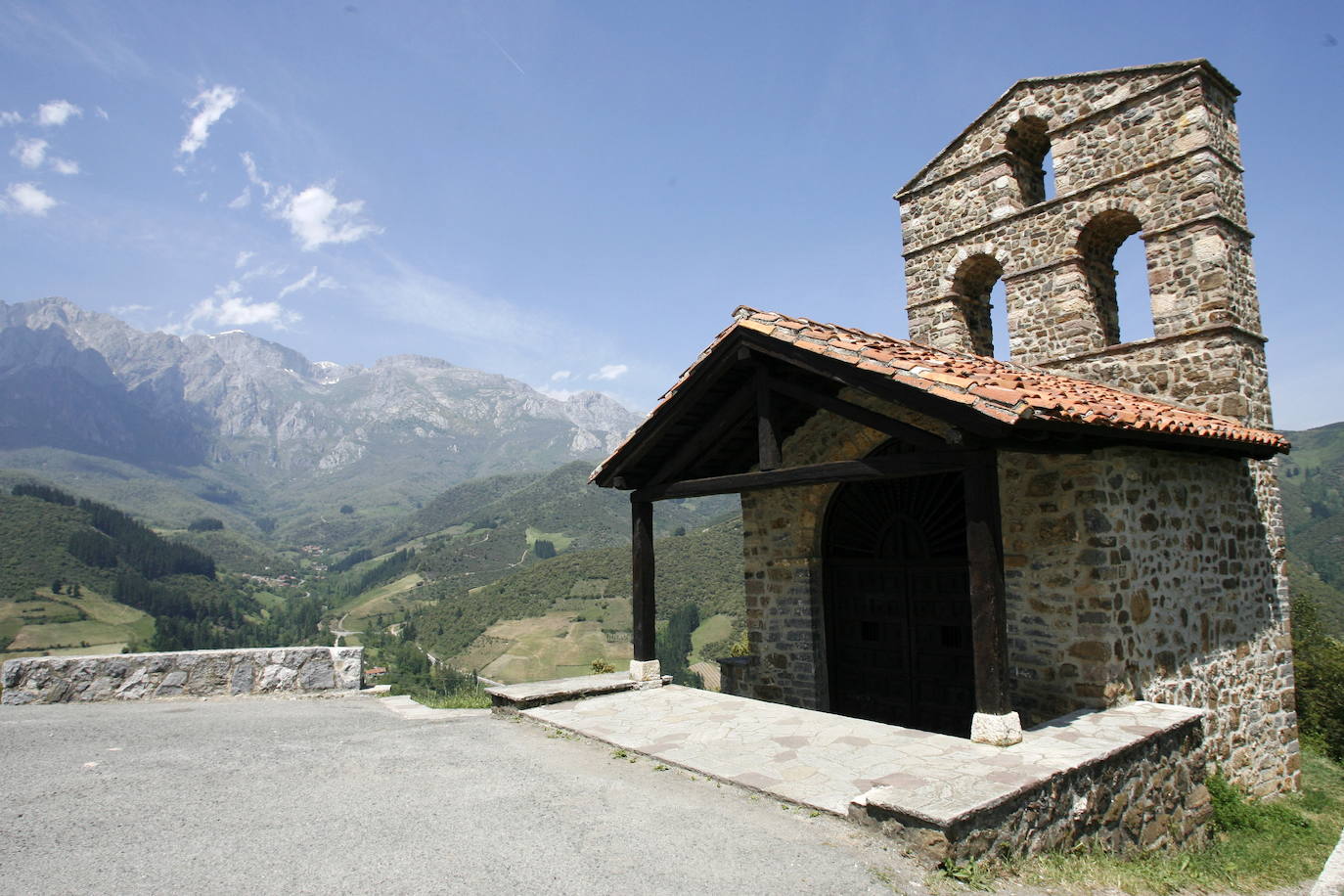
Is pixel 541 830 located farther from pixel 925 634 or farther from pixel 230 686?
pixel 230 686

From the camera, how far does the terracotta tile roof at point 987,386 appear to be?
217 inches

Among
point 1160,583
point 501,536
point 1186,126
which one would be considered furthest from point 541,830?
point 501,536

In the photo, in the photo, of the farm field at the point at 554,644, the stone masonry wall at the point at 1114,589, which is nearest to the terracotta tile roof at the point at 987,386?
the stone masonry wall at the point at 1114,589

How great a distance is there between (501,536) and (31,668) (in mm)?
138546

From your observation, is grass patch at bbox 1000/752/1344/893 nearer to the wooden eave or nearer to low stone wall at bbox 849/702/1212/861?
low stone wall at bbox 849/702/1212/861

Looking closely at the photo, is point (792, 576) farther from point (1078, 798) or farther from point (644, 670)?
point (1078, 798)

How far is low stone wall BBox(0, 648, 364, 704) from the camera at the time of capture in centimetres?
870

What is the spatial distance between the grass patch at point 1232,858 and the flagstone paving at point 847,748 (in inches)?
18.8

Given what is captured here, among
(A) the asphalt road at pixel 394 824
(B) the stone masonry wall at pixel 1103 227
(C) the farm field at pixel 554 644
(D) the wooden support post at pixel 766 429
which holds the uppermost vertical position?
(B) the stone masonry wall at pixel 1103 227

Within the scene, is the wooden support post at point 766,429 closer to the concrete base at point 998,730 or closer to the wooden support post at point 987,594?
the wooden support post at point 987,594

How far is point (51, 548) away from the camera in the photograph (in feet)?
307

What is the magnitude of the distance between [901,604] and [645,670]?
3044 mm

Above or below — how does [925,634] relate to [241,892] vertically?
above

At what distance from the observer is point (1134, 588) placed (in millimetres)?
7023
